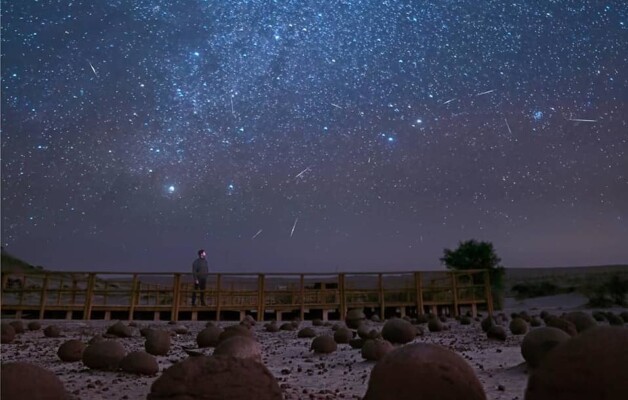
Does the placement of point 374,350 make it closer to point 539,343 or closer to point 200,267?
point 539,343

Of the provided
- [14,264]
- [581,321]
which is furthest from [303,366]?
[14,264]

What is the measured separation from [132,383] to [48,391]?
2.69 meters

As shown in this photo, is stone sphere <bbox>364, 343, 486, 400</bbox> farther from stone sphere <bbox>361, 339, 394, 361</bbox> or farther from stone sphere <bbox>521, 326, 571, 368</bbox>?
stone sphere <bbox>361, 339, 394, 361</bbox>

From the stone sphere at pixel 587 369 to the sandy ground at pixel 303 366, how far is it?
2816 mm

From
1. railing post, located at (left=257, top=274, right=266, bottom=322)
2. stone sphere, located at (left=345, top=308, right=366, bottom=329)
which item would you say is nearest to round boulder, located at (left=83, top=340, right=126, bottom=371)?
stone sphere, located at (left=345, top=308, right=366, bottom=329)

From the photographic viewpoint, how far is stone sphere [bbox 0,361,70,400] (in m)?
4.09

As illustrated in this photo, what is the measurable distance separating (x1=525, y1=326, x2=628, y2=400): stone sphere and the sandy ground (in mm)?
2816

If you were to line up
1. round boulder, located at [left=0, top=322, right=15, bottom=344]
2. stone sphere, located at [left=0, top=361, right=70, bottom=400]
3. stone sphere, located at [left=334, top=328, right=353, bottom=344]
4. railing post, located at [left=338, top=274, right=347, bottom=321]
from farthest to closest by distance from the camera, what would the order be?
railing post, located at [left=338, top=274, right=347, bottom=321], round boulder, located at [left=0, top=322, right=15, bottom=344], stone sphere, located at [left=334, top=328, right=353, bottom=344], stone sphere, located at [left=0, top=361, right=70, bottom=400]

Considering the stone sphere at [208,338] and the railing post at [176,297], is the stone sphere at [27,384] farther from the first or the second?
the railing post at [176,297]

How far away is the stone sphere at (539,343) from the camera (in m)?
6.80

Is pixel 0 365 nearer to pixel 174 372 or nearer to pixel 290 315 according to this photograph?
pixel 174 372

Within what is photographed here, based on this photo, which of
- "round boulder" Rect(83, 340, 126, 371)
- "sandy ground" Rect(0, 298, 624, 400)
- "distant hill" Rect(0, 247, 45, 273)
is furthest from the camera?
"distant hill" Rect(0, 247, 45, 273)

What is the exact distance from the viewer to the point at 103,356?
7738 mm

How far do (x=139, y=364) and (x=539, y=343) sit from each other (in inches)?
232
